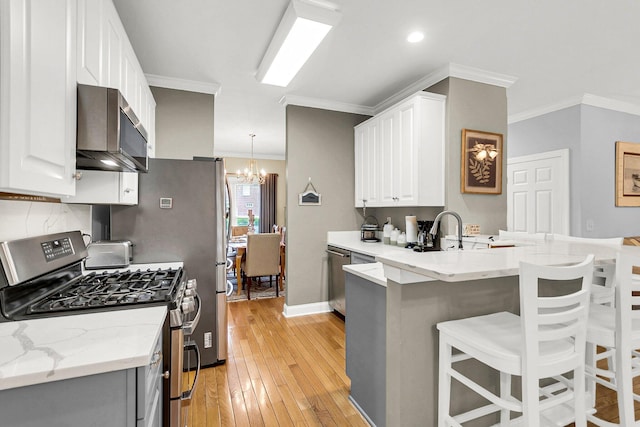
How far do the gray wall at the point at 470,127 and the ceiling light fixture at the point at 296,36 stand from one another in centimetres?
143

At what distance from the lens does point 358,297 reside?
72.5 inches

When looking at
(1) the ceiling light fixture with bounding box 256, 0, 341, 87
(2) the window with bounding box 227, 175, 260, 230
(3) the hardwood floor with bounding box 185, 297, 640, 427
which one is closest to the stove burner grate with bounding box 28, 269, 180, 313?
(3) the hardwood floor with bounding box 185, 297, 640, 427

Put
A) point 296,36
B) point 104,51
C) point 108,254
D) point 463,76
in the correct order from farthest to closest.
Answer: point 463,76, point 296,36, point 108,254, point 104,51

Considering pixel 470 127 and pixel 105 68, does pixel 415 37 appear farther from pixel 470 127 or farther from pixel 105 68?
pixel 105 68

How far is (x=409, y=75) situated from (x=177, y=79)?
8.07ft

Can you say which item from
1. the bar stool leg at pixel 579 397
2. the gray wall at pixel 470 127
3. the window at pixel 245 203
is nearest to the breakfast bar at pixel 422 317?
the bar stool leg at pixel 579 397

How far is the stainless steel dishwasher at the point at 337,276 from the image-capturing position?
3416mm

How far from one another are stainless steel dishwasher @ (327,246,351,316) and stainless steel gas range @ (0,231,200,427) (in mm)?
1967

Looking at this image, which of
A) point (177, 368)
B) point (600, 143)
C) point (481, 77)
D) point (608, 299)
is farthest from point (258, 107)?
point (600, 143)

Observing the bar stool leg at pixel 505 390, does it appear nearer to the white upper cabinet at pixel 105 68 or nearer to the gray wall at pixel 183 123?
the white upper cabinet at pixel 105 68

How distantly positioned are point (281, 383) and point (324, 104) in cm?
314

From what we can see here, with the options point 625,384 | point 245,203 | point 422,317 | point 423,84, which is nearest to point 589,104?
point 423,84

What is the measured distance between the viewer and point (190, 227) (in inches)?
92.9

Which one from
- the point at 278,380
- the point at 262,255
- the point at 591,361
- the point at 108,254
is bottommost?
the point at 278,380
